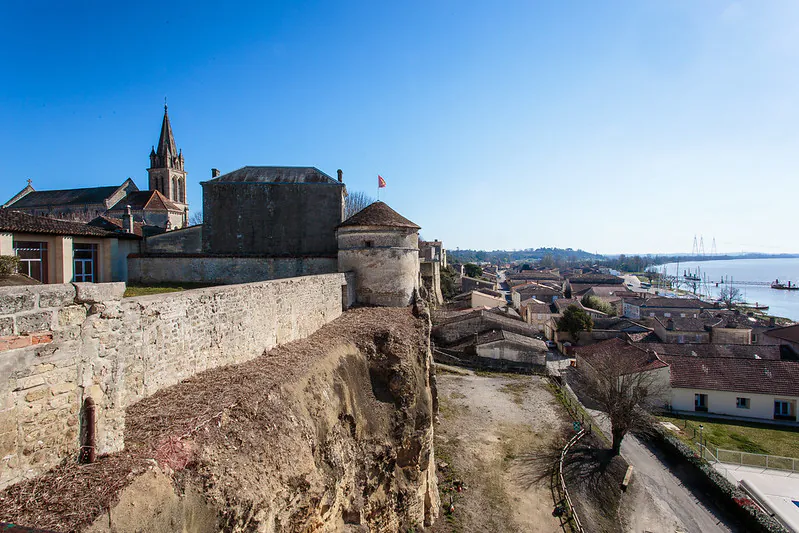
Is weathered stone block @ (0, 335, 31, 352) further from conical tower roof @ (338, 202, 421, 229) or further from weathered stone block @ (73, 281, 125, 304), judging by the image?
conical tower roof @ (338, 202, 421, 229)

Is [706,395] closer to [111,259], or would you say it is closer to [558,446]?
[558,446]

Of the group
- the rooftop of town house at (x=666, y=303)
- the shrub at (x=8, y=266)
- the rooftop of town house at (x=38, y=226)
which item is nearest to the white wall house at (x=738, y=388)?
the rooftop of town house at (x=666, y=303)

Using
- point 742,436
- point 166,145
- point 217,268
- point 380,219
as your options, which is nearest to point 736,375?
point 742,436

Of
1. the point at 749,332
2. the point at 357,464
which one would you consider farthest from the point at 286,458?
the point at 749,332

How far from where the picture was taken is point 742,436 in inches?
851

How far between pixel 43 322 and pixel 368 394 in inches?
317

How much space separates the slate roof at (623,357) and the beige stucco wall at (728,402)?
2.18 metres

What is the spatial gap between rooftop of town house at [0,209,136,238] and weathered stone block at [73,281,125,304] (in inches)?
481

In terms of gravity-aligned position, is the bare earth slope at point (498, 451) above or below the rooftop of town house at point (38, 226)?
below

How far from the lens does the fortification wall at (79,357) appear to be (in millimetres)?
3807

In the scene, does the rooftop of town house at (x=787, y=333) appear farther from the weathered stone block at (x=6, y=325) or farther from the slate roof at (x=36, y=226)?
the slate roof at (x=36, y=226)

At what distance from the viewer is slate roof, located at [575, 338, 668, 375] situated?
24.7 meters

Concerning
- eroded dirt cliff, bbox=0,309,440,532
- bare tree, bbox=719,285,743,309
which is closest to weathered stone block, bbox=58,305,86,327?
eroded dirt cliff, bbox=0,309,440,532

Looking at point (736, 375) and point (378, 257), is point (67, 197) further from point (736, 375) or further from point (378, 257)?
point (736, 375)
